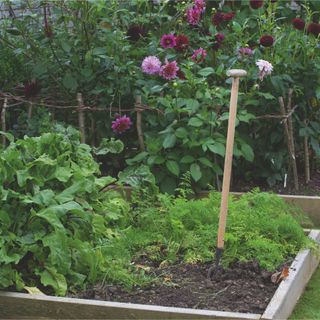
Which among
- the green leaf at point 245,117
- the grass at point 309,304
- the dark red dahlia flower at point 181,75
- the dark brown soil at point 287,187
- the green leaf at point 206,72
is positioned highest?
the green leaf at point 206,72

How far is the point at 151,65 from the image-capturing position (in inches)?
244

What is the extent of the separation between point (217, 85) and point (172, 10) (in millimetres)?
1069

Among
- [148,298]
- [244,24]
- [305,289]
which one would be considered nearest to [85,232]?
[148,298]

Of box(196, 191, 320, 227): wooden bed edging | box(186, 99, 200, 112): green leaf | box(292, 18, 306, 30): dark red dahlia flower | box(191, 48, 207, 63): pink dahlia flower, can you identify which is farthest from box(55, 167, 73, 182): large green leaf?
box(292, 18, 306, 30): dark red dahlia flower

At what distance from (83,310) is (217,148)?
7.60 ft

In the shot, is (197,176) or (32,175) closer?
(32,175)

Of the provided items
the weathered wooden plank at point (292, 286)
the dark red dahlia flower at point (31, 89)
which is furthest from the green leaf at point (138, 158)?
the weathered wooden plank at point (292, 286)

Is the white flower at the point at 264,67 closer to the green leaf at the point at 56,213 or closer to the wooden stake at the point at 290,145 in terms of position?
the wooden stake at the point at 290,145

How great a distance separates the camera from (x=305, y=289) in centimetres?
457

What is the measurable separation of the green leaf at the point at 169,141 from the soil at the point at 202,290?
1579 mm

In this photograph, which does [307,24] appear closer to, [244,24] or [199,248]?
[244,24]

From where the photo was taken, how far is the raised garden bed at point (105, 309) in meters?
3.72

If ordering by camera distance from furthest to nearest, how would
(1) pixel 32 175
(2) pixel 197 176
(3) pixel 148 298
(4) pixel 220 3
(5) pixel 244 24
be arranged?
(4) pixel 220 3
(5) pixel 244 24
(2) pixel 197 176
(1) pixel 32 175
(3) pixel 148 298

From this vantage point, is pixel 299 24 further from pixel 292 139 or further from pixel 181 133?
pixel 181 133
